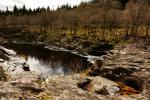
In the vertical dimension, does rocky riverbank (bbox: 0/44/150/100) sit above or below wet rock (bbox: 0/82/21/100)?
below

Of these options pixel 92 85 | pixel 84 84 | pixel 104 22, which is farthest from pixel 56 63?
pixel 104 22

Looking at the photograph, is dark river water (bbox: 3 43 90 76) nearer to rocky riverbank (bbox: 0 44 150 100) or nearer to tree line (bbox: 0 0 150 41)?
rocky riverbank (bbox: 0 44 150 100)

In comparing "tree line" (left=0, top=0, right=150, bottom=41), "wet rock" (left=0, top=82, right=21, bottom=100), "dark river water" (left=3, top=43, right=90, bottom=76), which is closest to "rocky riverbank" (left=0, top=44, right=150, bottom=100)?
"wet rock" (left=0, top=82, right=21, bottom=100)

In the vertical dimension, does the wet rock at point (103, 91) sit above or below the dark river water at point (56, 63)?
above

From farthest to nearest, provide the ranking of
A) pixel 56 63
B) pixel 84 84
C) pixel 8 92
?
pixel 56 63, pixel 84 84, pixel 8 92

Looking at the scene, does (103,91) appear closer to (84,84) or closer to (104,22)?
(84,84)

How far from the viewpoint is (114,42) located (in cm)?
9431

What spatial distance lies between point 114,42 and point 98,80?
7451cm

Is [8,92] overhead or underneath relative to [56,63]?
overhead

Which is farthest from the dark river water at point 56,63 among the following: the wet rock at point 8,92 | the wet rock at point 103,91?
the wet rock at point 8,92

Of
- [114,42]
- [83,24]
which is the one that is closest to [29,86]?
[114,42]

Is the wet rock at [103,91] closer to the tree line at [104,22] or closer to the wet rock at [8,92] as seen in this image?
the wet rock at [8,92]

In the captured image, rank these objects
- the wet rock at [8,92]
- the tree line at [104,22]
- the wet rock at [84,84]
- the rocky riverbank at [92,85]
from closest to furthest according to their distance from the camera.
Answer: the wet rock at [8,92] → the rocky riverbank at [92,85] → the wet rock at [84,84] → the tree line at [104,22]

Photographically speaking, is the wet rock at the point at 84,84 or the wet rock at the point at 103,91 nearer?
the wet rock at the point at 103,91
